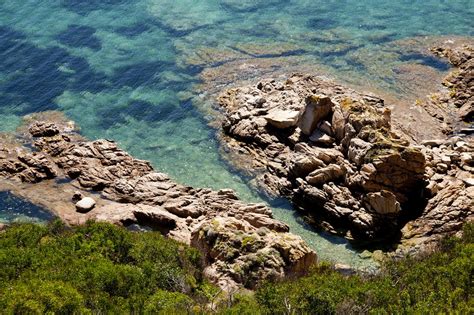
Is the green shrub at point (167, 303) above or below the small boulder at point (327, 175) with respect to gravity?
above

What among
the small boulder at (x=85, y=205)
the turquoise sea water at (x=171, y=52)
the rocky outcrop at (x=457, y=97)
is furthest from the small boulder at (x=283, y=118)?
the small boulder at (x=85, y=205)

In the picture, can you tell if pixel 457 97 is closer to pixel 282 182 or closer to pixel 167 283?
pixel 282 182

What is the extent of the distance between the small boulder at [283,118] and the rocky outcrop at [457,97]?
15.8m

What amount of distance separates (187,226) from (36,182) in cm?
1645

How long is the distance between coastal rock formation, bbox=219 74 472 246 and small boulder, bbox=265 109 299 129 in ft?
0.68

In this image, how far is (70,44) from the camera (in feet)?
261

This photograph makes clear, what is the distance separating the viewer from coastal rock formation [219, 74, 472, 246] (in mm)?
46375

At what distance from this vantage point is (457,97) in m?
62.1

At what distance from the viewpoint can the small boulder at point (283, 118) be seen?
56.6m

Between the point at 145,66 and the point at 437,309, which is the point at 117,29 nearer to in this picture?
the point at 145,66

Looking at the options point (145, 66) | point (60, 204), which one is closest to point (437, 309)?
point (60, 204)

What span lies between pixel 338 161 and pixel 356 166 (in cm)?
190

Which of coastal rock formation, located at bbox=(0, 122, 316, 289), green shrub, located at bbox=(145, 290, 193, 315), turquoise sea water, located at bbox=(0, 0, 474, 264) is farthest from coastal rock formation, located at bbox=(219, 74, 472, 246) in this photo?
green shrub, located at bbox=(145, 290, 193, 315)

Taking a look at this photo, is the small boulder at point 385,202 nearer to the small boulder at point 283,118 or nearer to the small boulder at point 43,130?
the small boulder at point 283,118
